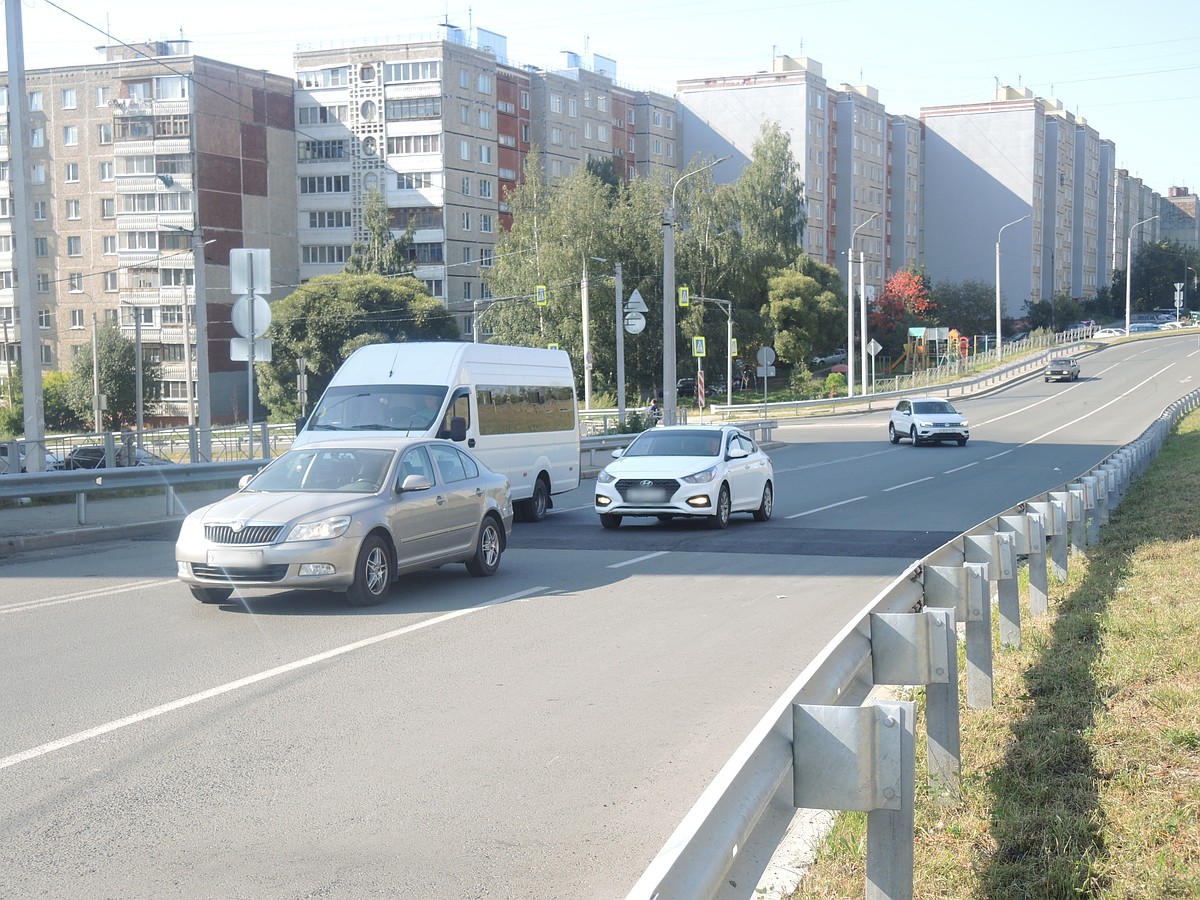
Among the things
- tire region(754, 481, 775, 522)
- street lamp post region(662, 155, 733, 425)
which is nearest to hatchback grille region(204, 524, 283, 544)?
tire region(754, 481, 775, 522)

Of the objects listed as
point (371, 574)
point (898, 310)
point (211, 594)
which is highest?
point (898, 310)

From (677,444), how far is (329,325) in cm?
6068

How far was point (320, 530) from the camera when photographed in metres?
10.9

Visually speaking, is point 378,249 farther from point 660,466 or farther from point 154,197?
point 660,466

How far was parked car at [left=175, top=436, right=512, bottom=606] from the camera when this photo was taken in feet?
35.2

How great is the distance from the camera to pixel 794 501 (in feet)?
73.6

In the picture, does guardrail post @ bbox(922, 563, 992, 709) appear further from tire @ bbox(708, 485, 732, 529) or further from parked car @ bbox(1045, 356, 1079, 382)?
parked car @ bbox(1045, 356, 1079, 382)

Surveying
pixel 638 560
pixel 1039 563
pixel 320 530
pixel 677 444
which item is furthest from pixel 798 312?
pixel 1039 563

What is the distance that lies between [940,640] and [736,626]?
539 cm

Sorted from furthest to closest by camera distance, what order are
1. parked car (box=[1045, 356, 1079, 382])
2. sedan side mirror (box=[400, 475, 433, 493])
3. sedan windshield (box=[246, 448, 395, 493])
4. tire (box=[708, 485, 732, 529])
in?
parked car (box=[1045, 356, 1079, 382]) → tire (box=[708, 485, 732, 529]) → sedan windshield (box=[246, 448, 395, 493]) → sedan side mirror (box=[400, 475, 433, 493])

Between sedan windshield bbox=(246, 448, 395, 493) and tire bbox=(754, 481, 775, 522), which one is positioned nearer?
sedan windshield bbox=(246, 448, 395, 493)

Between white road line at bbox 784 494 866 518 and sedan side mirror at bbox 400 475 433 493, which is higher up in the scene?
sedan side mirror at bbox 400 475 433 493

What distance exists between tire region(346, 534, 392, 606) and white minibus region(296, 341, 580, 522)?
5624 millimetres

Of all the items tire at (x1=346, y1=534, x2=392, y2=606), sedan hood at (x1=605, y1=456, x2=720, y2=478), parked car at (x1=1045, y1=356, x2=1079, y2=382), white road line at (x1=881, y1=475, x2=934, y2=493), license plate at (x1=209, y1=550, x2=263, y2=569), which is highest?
parked car at (x1=1045, y1=356, x2=1079, y2=382)
